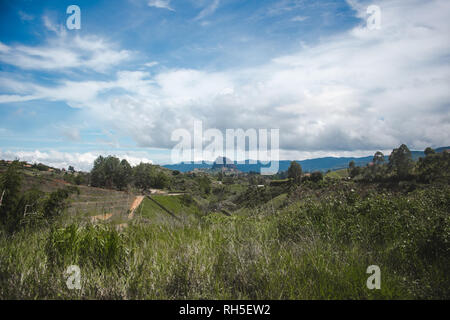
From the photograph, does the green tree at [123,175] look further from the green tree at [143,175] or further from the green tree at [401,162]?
the green tree at [401,162]

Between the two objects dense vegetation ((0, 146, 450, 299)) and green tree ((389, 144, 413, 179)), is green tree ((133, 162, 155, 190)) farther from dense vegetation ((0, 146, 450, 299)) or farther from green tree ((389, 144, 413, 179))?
dense vegetation ((0, 146, 450, 299))

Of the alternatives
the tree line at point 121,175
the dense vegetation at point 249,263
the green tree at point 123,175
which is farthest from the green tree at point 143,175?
the dense vegetation at point 249,263

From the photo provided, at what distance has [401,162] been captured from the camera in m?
20.9

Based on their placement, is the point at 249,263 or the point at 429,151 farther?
the point at 429,151

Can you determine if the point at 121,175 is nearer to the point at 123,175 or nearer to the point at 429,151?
the point at 123,175

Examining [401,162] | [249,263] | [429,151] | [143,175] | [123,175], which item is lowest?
[143,175]

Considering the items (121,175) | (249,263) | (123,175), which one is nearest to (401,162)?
(249,263)

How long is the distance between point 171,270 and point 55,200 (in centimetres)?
1798

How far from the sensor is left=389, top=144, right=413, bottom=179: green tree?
1847 cm

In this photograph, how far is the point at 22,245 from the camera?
3.83 m

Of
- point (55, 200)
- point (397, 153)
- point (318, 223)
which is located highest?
point (397, 153)

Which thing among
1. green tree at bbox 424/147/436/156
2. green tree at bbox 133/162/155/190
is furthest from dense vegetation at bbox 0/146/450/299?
green tree at bbox 133/162/155/190
